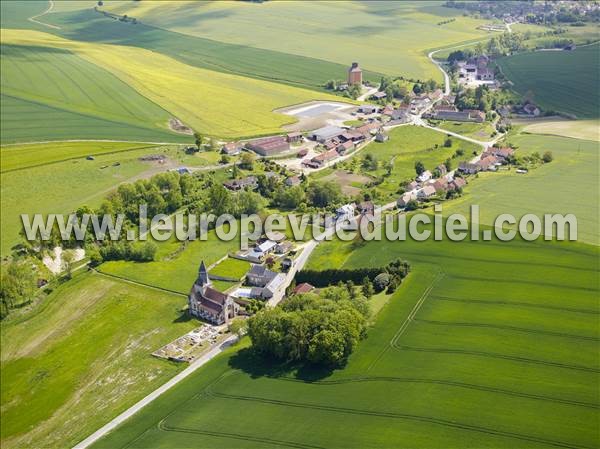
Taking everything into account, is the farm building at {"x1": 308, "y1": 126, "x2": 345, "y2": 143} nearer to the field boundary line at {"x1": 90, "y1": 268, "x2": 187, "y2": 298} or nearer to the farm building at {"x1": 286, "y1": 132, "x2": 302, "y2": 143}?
the farm building at {"x1": 286, "y1": 132, "x2": 302, "y2": 143}

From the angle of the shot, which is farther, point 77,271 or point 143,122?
point 143,122

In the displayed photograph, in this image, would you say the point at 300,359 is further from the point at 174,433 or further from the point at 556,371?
the point at 556,371

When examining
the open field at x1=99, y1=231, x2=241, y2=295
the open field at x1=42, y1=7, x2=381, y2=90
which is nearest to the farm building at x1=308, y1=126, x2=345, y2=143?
the open field at x1=42, y1=7, x2=381, y2=90

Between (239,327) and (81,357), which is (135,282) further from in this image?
(239,327)

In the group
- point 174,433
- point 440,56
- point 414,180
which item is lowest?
point 174,433

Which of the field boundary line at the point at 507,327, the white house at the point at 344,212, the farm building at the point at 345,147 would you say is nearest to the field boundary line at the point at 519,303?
the field boundary line at the point at 507,327

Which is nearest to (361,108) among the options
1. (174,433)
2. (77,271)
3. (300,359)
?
(77,271)

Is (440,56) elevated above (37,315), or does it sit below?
above
